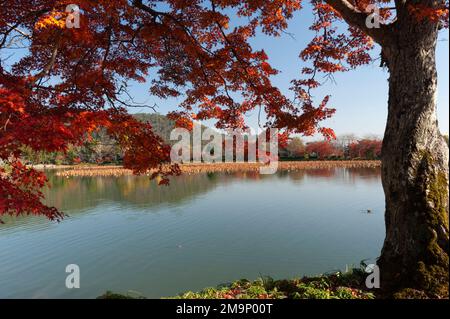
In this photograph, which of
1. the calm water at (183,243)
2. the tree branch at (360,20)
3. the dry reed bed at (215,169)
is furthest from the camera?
the dry reed bed at (215,169)

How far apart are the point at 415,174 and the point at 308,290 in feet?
6.24

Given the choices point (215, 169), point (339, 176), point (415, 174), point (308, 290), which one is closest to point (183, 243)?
point (308, 290)

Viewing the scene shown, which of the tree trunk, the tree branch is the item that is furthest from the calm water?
the tree branch

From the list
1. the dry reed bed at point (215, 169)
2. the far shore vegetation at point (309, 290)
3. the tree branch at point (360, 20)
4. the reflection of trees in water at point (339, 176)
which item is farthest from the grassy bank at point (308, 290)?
the dry reed bed at point (215, 169)

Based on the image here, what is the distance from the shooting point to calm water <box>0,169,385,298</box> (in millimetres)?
7363

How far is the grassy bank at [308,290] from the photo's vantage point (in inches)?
146

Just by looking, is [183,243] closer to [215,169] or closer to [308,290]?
[308,290]

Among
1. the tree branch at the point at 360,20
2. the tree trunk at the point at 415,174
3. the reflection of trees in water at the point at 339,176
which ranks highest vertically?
the tree branch at the point at 360,20

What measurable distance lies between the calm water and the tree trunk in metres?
4.07

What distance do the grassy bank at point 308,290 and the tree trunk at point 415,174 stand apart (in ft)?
1.37

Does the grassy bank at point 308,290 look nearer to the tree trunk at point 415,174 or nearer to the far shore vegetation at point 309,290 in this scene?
the far shore vegetation at point 309,290

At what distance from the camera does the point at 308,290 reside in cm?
384

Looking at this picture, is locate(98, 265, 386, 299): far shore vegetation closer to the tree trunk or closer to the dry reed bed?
the tree trunk
